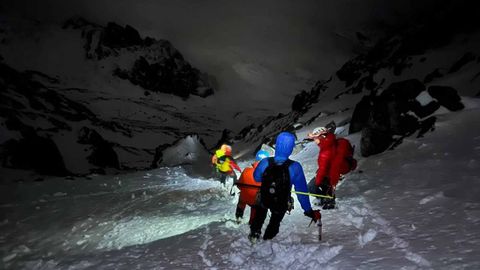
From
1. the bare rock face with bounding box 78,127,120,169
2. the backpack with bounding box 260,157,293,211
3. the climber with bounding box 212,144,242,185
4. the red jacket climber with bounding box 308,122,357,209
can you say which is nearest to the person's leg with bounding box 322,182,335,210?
the red jacket climber with bounding box 308,122,357,209

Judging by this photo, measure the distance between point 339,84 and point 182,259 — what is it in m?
63.4

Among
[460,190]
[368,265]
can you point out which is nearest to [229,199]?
[460,190]

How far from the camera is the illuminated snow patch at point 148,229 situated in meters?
8.61

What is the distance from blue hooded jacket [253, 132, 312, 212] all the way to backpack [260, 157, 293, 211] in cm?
9

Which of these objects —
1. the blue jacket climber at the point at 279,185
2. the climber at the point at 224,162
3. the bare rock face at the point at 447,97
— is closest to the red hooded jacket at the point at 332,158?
the blue jacket climber at the point at 279,185

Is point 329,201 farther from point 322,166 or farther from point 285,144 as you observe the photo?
point 285,144

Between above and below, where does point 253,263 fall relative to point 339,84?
below

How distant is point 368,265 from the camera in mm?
4828

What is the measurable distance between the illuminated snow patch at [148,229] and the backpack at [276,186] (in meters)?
3.30

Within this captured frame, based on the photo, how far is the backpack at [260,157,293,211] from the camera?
19.9ft

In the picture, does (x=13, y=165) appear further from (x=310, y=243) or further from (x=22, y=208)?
(x=310, y=243)

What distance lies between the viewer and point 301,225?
728cm

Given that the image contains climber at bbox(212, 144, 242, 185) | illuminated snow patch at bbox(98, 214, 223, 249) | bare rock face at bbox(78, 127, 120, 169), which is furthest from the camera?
bare rock face at bbox(78, 127, 120, 169)

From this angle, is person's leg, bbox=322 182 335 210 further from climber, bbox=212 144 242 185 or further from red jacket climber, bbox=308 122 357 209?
climber, bbox=212 144 242 185
